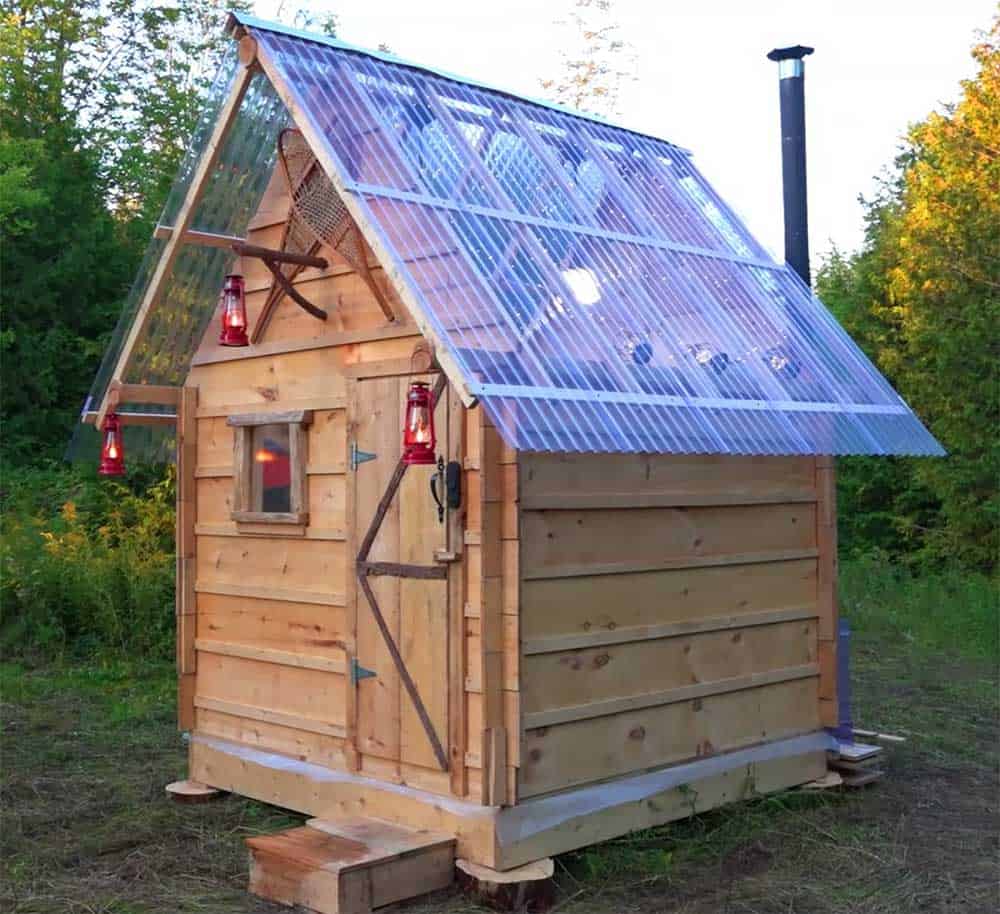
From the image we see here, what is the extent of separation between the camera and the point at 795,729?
6719mm

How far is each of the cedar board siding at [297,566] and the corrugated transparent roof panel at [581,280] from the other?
0.61 metres

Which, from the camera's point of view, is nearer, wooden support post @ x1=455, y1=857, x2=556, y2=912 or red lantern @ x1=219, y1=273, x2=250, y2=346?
wooden support post @ x1=455, y1=857, x2=556, y2=912

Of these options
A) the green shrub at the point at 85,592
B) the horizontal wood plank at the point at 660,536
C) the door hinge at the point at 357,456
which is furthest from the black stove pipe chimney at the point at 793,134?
the green shrub at the point at 85,592

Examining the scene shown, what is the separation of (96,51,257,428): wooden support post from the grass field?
89.2 inches

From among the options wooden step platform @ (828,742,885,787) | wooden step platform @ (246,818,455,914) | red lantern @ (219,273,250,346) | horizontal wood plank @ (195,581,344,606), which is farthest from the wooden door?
wooden step platform @ (828,742,885,787)

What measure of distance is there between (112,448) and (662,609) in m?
3.19

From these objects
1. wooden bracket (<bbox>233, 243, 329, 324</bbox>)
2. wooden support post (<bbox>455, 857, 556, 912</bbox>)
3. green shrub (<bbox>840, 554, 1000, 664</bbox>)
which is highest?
wooden bracket (<bbox>233, 243, 329, 324</bbox>)

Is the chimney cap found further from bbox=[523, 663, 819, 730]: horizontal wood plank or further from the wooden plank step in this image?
the wooden plank step

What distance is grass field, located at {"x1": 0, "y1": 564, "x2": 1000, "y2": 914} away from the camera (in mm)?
5285

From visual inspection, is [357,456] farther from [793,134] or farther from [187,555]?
[793,134]

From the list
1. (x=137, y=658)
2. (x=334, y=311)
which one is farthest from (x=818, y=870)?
(x=137, y=658)

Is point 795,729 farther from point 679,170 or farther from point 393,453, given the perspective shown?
point 679,170

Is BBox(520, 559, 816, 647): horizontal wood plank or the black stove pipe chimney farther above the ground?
the black stove pipe chimney

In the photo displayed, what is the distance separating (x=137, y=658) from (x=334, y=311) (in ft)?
19.9
